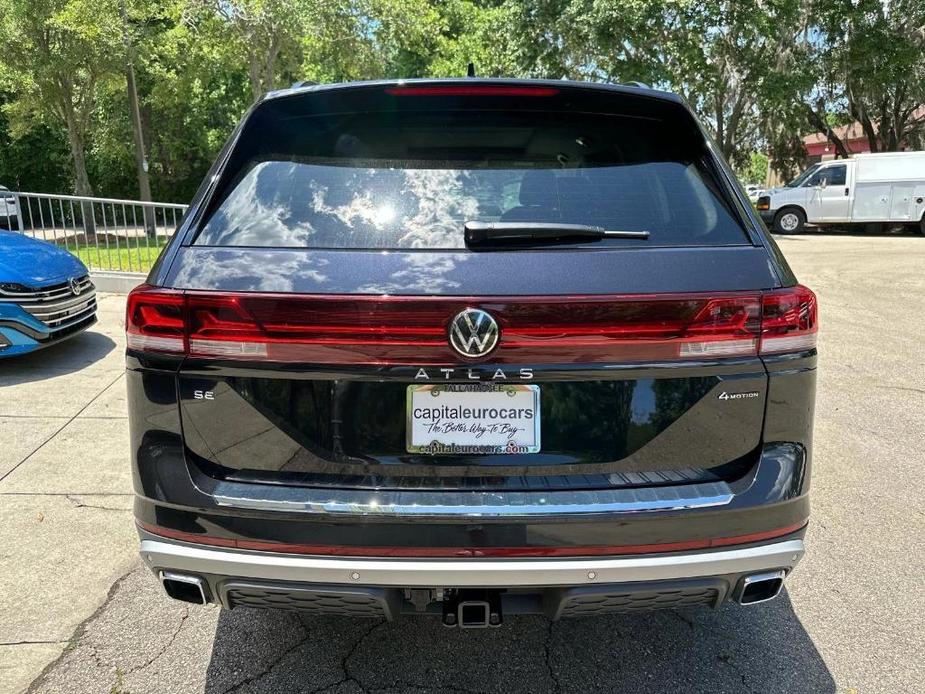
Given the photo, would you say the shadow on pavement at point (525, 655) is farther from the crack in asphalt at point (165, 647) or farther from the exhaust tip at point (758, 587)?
the exhaust tip at point (758, 587)

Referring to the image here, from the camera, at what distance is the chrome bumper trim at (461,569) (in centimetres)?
191

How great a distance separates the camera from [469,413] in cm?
194

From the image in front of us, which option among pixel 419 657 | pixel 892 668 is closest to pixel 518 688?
pixel 419 657

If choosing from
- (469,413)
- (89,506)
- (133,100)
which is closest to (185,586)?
(469,413)

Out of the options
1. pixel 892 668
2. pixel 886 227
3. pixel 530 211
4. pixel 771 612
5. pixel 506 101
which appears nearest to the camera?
pixel 530 211

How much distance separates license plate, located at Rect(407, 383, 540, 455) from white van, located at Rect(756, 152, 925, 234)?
74.1ft

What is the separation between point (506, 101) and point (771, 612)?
225 centimetres

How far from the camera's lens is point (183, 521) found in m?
1.99

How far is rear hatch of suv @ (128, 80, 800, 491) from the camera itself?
1.91 meters

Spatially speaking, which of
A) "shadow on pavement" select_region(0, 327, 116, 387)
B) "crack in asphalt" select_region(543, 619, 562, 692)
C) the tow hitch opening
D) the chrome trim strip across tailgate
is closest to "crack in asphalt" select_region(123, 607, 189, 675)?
the chrome trim strip across tailgate

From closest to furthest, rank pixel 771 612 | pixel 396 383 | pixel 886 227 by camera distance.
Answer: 1. pixel 396 383
2. pixel 771 612
3. pixel 886 227

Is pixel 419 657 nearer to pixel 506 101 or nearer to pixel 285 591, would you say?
pixel 285 591

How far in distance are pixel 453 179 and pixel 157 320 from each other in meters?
0.95

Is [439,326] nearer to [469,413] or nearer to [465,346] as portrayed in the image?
[465,346]
